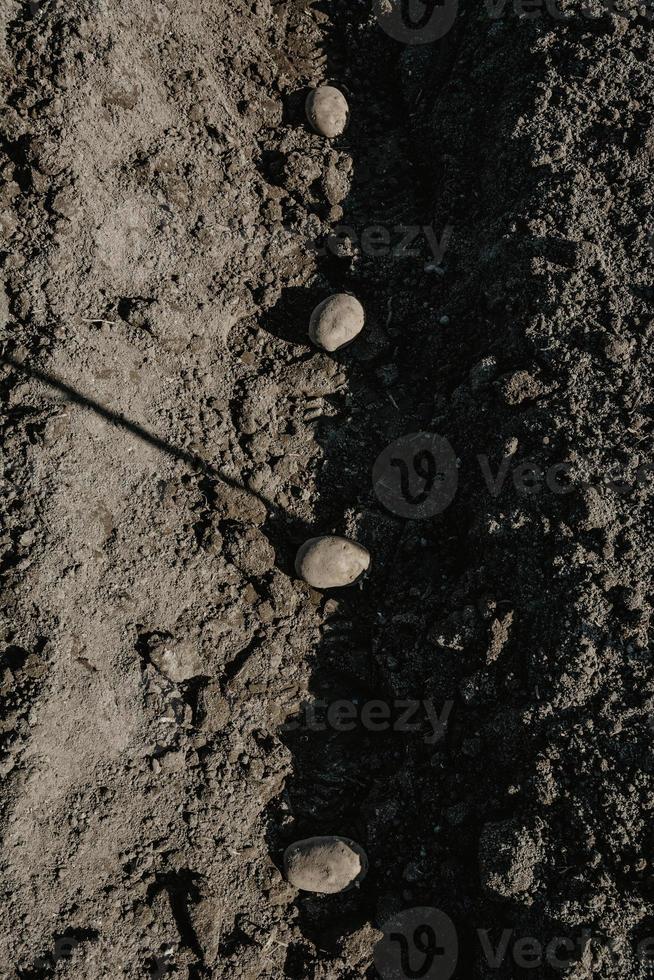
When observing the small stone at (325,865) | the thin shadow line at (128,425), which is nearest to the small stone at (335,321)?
the thin shadow line at (128,425)

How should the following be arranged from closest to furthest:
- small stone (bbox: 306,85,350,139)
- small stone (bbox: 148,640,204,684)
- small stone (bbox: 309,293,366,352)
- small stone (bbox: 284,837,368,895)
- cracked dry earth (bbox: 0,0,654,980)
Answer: cracked dry earth (bbox: 0,0,654,980) → small stone (bbox: 284,837,368,895) → small stone (bbox: 148,640,204,684) → small stone (bbox: 309,293,366,352) → small stone (bbox: 306,85,350,139)

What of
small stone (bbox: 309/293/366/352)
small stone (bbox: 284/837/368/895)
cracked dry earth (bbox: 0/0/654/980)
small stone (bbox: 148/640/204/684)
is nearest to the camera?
cracked dry earth (bbox: 0/0/654/980)

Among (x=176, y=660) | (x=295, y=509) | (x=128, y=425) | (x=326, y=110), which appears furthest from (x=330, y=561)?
(x=326, y=110)

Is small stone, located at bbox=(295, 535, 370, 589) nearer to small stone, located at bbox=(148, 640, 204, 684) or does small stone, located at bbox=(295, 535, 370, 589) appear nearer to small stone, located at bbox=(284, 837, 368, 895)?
small stone, located at bbox=(148, 640, 204, 684)

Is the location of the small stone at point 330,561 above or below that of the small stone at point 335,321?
below

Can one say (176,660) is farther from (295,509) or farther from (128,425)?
(128,425)

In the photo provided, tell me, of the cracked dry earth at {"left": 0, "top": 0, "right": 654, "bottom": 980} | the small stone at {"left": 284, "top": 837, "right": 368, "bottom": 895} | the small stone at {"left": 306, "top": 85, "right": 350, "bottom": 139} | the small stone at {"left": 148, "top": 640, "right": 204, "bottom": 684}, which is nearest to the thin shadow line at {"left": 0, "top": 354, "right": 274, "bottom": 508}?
the cracked dry earth at {"left": 0, "top": 0, "right": 654, "bottom": 980}

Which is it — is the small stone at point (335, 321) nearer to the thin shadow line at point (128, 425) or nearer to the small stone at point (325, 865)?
the thin shadow line at point (128, 425)
